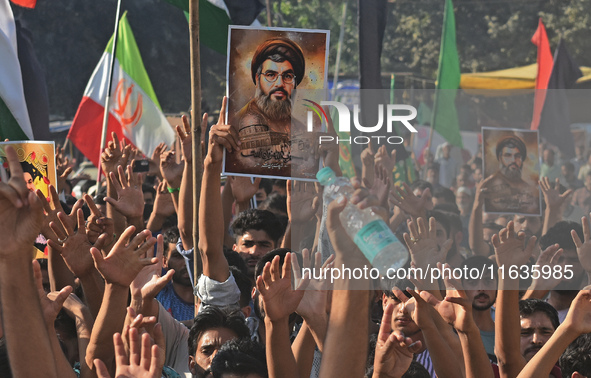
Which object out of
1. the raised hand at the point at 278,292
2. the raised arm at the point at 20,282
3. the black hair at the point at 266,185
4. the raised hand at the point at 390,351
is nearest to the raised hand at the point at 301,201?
the raised hand at the point at 278,292

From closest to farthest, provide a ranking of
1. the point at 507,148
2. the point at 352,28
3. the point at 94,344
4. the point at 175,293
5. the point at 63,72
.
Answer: the point at 94,344 < the point at 507,148 < the point at 175,293 < the point at 63,72 < the point at 352,28

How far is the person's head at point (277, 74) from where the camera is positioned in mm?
4012

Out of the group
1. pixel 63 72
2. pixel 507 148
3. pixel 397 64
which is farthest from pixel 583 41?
pixel 507 148

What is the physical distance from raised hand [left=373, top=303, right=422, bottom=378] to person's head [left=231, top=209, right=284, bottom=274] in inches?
95.4

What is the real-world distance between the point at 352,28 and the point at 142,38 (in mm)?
10765

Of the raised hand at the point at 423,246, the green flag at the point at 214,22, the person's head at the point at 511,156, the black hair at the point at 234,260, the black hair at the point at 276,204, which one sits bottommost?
the black hair at the point at 234,260

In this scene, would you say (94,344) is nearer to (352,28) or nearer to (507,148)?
(507,148)

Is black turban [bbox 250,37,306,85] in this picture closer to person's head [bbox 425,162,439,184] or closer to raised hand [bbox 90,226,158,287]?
raised hand [bbox 90,226,158,287]

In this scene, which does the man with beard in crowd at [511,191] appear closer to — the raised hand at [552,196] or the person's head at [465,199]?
the raised hand at [552,196]

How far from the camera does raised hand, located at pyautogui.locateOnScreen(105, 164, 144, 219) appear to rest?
5.03 meters

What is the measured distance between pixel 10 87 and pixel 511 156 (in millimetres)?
3579

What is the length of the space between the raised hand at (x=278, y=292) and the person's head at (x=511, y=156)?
1.79 m

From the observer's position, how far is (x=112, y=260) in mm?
3172

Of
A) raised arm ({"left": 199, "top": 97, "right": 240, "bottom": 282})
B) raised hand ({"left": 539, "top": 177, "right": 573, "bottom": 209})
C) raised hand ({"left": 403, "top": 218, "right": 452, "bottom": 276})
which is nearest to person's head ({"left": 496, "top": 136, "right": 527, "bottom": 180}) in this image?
raised hand ({"left": 403, "top": 218, "right": 452, "bottom": 276})
